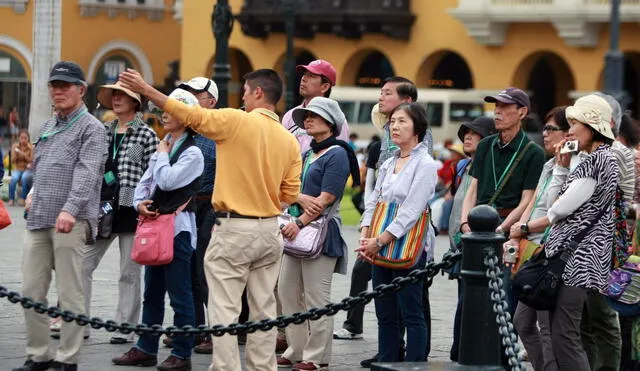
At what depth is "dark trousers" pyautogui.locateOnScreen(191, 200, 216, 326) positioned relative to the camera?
1127cm

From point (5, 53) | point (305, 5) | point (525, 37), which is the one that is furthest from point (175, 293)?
point (5, 53)

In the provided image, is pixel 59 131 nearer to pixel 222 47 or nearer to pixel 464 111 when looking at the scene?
pixel 222 47

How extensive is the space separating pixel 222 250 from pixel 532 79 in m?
38.7

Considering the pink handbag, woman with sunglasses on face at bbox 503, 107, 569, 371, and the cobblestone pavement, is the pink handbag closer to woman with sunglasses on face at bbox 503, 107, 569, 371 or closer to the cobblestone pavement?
the cobblestone pavement

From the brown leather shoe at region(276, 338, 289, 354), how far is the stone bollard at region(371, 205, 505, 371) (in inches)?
146

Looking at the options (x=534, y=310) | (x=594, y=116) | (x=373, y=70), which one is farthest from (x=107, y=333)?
(x=373, y=70)

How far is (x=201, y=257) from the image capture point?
37.0ft

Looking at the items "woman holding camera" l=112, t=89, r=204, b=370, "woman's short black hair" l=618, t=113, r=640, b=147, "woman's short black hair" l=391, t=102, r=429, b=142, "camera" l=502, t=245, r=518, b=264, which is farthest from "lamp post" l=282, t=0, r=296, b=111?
"camera" l=502, t=245, r=518, b=264

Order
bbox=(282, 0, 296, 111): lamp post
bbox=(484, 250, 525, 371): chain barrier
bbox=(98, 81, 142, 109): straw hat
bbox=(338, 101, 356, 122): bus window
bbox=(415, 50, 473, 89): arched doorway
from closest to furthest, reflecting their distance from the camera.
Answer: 1. bbox=(484, 250, 525, 371): chain barrier
2. bbox=(98, 81, 142, 109): straw hat
3. bbox=(282, 0, 296, 111): lamp post
4. bbox=(338, 101, 356, 122): bus window
5. bbox=(415, 50, 473, 89): arched doorway

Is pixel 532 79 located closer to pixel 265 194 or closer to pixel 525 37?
pixel 525 37

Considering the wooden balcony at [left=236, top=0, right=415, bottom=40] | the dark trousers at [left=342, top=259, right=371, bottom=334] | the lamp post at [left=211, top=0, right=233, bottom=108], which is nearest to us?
the dark trousers at [left=342, top=259, right=371, bottom=334]

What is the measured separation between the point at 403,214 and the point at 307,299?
1.10 m

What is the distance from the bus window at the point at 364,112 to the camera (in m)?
45.0

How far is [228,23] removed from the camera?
67.5ft
